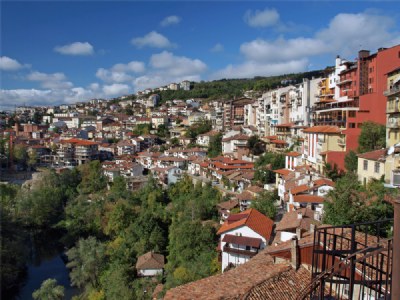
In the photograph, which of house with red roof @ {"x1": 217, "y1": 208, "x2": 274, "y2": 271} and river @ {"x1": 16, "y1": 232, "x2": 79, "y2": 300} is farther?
river @ {"x1": 16, "y1": 232, "x2": 79, "y2": 300}

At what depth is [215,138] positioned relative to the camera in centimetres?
3962

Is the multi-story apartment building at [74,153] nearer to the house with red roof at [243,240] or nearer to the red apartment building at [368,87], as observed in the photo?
the red apartment building at [368,87]

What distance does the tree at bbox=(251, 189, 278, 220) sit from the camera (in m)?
17.5

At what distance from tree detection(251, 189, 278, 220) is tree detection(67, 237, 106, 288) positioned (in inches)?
332

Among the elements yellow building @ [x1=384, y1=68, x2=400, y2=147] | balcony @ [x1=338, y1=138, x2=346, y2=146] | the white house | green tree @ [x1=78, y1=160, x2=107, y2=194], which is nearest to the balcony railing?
yellow building @ [x1=384, y1=68, x2=400, y2=147]

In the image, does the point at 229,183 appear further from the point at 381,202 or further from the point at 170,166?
the point at 381,202

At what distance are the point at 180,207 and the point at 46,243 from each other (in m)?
10.2

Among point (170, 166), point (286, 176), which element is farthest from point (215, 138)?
point (286, 176)

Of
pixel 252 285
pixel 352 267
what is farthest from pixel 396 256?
pixel 252 285

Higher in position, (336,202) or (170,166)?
(336,202)

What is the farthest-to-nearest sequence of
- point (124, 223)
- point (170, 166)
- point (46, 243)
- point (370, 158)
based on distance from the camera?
point (170, 166) < point (46, 243) < point (124, 223) < point (370, 158)

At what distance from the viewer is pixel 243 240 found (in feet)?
47.3

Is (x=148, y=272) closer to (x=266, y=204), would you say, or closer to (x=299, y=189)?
(x=266, y=204)

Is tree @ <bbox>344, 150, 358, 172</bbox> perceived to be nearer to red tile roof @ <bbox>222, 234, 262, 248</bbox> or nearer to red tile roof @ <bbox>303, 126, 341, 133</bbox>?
red tile roof @ <bbox>303, 126, 341, 133</bbox>
